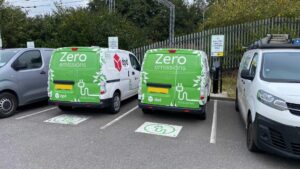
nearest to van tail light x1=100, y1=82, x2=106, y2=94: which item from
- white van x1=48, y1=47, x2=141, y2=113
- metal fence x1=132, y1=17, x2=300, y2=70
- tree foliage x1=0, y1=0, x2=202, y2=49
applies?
white van x1=48, y1=47, x2=141, y2=113

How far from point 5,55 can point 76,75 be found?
2168 millimetres

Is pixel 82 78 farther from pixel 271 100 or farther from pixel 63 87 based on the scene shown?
pixel 271 100

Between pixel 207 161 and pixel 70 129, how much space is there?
3102 mm

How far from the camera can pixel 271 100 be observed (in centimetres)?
418

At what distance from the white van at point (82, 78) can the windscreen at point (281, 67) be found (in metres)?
3.77

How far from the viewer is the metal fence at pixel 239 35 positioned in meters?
13.4

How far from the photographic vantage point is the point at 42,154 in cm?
454

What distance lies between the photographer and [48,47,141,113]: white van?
6773 millimetres

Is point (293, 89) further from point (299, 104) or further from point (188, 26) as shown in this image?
point (188, 26)

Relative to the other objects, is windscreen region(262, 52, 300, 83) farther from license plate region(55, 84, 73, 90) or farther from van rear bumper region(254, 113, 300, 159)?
license plate region(55, 84, 73, 90)

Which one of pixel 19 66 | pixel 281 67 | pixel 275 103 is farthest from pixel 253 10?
pixel 19 66

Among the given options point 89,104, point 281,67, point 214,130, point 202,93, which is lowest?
point 214,130

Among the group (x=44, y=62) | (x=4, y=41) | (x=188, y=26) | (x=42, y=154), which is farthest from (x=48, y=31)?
(x=188, y=26)

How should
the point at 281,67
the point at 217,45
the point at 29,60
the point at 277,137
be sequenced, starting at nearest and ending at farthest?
the point at 277,137, the point at 281,67, the point at 29,60, the point at 217,45
